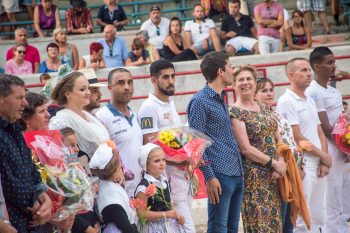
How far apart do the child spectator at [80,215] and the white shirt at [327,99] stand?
3709mm

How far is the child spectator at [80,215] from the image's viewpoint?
7.11 meters

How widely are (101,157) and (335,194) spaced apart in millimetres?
4038

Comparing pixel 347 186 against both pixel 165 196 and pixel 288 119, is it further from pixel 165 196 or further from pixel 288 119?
pixel 165 196

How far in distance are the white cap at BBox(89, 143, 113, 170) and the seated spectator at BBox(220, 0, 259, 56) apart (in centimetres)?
896

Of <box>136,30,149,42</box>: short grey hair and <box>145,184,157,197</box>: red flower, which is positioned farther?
<box>136,30,149,42</box>: short grey hair

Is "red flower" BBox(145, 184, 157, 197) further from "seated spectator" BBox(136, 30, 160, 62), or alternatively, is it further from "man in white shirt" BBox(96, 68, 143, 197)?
"seated spectator" BBox(136, 30, 160, 62)

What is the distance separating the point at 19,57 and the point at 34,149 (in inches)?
343

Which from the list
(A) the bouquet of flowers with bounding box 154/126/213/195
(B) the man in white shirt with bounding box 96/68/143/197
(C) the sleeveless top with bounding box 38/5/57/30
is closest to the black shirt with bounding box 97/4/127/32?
(C) the sleeveless top with bounding box 38/5/57/30

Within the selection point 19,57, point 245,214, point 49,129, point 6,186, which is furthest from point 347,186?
point 19,57

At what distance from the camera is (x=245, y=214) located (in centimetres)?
913

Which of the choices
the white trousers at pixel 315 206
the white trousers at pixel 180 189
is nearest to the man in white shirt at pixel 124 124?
the white trousers at pixel 180 189

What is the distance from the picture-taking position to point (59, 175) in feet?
22.3

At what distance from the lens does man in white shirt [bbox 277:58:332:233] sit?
9.88m

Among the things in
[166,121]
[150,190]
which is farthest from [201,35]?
[150,190]
